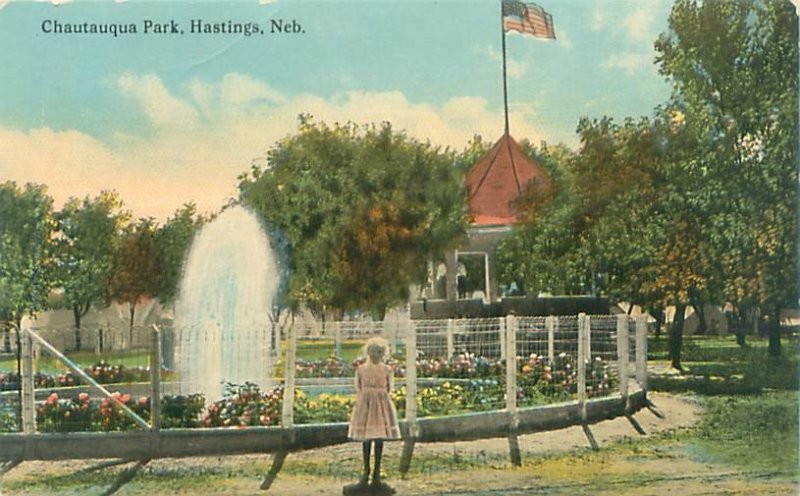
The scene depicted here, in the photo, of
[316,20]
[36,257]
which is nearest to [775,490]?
[316,20]

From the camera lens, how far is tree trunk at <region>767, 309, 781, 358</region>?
27.5ft

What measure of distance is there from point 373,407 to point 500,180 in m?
1.71

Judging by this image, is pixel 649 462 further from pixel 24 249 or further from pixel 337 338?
pixel 24 249

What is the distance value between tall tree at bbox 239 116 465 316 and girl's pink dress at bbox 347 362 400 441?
42cm

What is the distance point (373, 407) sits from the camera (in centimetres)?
797

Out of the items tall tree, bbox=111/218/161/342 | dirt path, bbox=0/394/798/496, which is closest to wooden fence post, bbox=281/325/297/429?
dirt path, bbox=0/394/798/496

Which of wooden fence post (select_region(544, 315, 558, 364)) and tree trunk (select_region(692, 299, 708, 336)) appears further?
tree trunk (select_region(692, 299, 708, 336))

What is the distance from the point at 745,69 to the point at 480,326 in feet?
8.18

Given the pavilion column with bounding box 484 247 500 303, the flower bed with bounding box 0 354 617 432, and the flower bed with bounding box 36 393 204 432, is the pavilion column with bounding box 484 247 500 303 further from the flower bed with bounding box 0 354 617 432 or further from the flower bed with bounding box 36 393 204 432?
the flower bed with bounding box 36 393 204 432

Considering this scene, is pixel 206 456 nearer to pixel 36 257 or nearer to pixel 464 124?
pixel 36 257

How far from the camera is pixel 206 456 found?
315 inches

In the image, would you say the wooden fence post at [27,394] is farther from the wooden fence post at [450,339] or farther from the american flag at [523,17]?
the american flag at [523,17]

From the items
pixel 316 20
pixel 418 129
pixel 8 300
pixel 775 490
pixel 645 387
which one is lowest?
pixel 775 490

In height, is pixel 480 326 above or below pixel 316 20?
below
